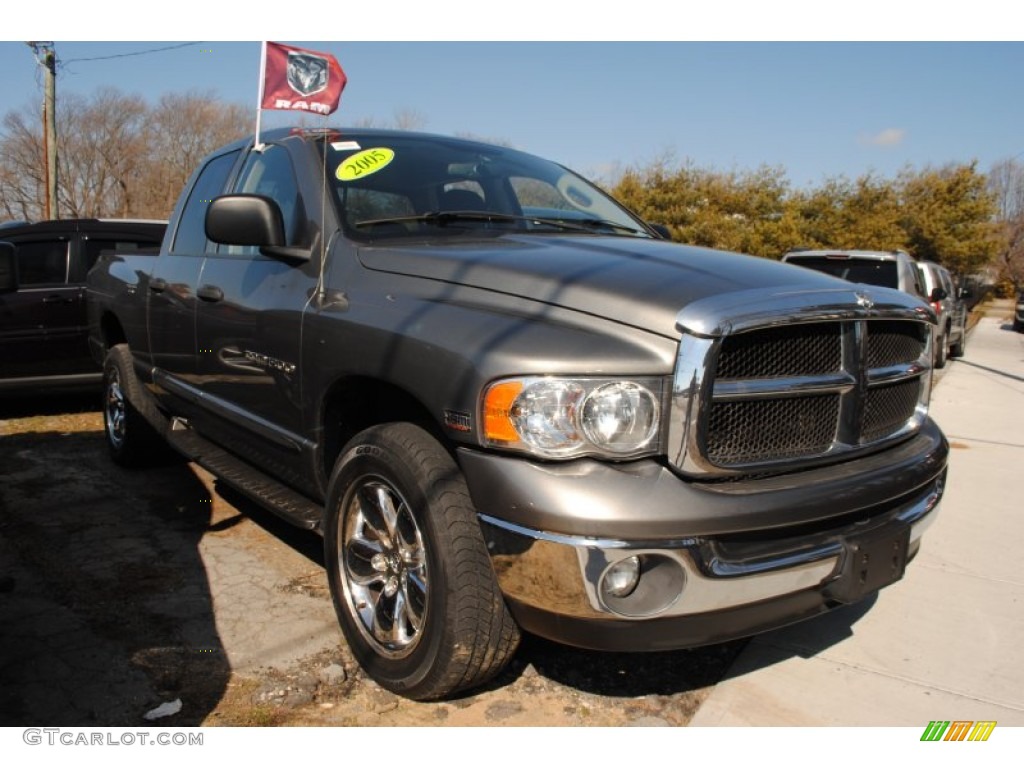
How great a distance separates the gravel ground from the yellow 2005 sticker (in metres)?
1.83

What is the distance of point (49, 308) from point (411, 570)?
5.96 metres

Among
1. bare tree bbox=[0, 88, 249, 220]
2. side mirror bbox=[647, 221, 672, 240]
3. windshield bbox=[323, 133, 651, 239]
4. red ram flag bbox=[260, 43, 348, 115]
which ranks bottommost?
bare tree bbox=[0, 88, 249, 220]

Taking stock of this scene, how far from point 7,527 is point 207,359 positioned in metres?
1.56

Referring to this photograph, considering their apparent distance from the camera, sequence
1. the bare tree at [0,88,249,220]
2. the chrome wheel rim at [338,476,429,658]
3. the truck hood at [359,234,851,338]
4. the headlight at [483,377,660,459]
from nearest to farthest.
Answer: the headlight at [483,377,660,459]
the truck hood at [359,234,851,338]
the chrome wheel rim at [338,476,429,658]
the bare tree at [0,88,249,220]

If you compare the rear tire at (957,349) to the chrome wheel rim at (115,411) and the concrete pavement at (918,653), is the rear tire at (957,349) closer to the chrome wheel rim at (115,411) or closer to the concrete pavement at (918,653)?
the concrete pavement at (918,653)

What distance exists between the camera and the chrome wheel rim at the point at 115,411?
5.59 metres

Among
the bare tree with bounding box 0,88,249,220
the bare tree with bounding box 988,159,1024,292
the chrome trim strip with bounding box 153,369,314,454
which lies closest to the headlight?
the chrome trim strip with bounding box 153,369,314,454

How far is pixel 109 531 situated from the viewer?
444 cm

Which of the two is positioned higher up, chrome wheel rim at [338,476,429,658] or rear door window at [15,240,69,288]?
chrome wheel rim at [338,476,429,658]

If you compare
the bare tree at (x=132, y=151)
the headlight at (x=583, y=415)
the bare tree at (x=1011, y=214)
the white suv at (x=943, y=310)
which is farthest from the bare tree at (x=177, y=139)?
the bare tree at (x=1011, y=214)

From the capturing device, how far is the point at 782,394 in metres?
2.48

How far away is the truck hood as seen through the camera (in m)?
2.43

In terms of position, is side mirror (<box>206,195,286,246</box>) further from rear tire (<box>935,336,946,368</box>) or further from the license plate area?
rear tire (<box>935,336,946,368</box>)

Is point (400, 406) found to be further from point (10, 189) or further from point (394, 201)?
point (10, 189)
